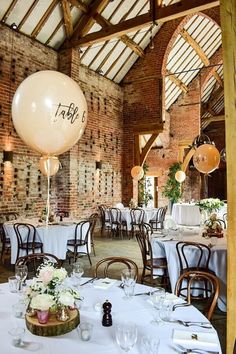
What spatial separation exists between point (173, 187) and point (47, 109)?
11464 millimetres

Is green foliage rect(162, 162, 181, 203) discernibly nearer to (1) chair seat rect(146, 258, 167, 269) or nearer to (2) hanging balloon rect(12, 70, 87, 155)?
(1) chair seat rect(146, 258, 167, 269)

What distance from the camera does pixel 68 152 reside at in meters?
8.70

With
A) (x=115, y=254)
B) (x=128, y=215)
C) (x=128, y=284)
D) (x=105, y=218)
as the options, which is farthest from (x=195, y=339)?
(x=105, y=218)

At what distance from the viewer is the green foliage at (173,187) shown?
1331cm

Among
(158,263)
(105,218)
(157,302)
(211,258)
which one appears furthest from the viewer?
(105,218)

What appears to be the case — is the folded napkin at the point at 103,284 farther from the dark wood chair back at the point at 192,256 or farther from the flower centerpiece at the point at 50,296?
the dark wood chair back at the point at 192,256

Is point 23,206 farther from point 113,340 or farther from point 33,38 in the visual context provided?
point 113,340

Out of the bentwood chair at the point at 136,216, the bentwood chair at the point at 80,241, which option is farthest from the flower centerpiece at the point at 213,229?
the bentwood chair at the point at 136,216

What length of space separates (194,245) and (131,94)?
8.33m

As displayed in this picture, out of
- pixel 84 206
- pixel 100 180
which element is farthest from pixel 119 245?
pixel 100 180

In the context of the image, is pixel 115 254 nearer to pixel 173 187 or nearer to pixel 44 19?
pixel 44 19

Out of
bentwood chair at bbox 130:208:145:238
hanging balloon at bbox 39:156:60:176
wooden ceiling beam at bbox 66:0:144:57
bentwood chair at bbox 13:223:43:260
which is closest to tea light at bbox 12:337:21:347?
hanging balloon at bbox 39:156:60:176

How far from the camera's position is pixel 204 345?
165 cm

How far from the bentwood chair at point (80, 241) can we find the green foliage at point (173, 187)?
7.50 meters
